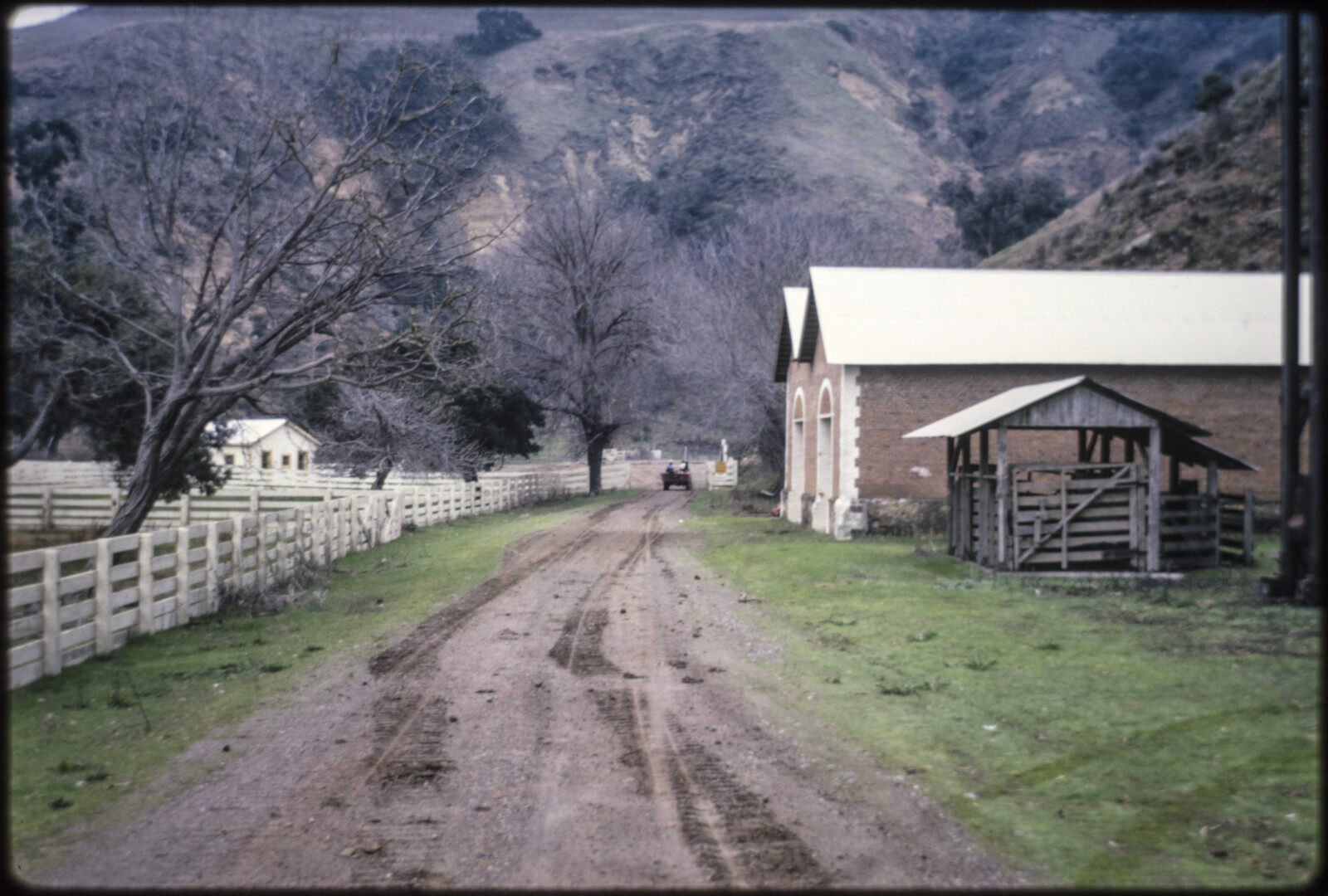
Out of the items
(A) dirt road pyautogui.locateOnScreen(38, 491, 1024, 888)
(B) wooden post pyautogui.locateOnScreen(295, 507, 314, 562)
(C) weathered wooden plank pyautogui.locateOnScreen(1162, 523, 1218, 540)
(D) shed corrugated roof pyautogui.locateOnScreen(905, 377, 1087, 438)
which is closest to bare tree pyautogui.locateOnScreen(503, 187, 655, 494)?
(B) wooden post pyautogui.locateOnScreen(295, 507, 314, 562)

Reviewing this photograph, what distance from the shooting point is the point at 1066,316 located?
24.9 metres

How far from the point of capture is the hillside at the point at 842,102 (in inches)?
3644

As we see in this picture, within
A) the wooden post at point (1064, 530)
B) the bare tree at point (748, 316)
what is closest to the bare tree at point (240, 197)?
the wooden post at point (1064, 530)

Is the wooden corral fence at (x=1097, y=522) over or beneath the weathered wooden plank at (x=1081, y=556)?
over

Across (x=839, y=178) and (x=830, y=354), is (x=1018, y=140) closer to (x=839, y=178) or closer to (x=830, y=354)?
(x=839, y=178)

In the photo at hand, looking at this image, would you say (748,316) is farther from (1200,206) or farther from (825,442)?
(1200,206)

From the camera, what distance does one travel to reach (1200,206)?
45469 mm

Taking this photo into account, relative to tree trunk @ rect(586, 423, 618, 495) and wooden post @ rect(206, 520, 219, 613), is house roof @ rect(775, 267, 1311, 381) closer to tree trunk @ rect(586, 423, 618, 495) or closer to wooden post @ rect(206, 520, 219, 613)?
wooden post @ rect(206, 520, 219, 613)

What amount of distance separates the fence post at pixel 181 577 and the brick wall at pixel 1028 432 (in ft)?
54.1

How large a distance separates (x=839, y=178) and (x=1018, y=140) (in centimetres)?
2646

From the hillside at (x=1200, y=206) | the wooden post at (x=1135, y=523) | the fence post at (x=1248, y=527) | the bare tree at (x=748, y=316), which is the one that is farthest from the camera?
the hillside at (x=1200, y=206)

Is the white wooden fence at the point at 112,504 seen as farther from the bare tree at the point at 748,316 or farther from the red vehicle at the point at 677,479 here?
the red vehicle at the point at 677,479

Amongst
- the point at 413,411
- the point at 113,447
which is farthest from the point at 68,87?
the point at 413,411

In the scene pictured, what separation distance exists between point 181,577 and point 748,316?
31.4 metres
